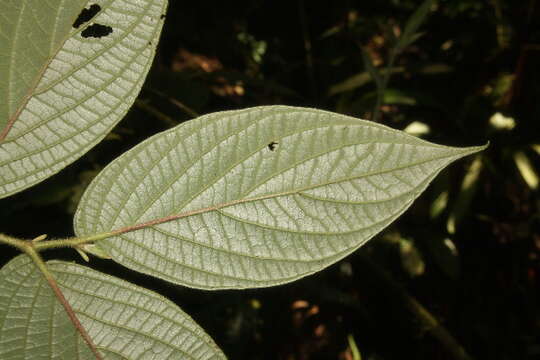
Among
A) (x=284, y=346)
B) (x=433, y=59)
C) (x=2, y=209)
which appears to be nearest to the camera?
(x=2, y=209)

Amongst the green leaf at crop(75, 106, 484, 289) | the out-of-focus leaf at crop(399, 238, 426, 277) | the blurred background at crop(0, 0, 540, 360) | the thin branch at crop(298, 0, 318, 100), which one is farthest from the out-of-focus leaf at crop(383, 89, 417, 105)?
the green leaf at crop(75, 106, 484, 289)

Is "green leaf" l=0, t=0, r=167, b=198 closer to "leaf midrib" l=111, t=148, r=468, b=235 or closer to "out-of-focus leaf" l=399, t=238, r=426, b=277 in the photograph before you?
"leaf midrib" l=111, t=148, r=468, b=235

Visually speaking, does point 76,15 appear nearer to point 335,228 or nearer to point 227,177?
point 227,177

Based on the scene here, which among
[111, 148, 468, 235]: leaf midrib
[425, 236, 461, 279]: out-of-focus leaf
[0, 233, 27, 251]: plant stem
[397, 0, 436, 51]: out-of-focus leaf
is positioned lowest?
[425, 236, 461, 279]: out-of-focus leaf

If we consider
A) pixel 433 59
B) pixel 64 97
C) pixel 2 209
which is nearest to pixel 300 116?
pixel 64 97

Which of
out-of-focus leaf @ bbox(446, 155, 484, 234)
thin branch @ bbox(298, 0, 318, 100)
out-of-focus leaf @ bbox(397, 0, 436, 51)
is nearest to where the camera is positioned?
out-of-focus leaf @ bbox(397, 0, 436, 51)

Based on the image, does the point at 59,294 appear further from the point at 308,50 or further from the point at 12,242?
the point at 308,50

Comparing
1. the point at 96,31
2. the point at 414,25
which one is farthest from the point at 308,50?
the point at 96,31

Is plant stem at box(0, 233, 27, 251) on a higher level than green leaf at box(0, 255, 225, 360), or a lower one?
higher
